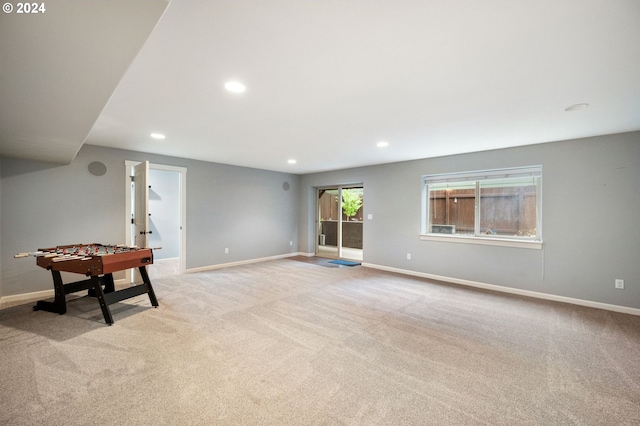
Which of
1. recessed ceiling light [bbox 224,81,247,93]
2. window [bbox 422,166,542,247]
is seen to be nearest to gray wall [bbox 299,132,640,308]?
window [bbox 422,166,542,247]

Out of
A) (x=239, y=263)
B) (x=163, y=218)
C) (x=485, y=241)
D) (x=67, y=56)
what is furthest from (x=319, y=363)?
(x=163, y=218)

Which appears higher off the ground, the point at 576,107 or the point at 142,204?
the point at 576,107

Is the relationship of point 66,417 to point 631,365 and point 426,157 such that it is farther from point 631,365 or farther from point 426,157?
point 426,157

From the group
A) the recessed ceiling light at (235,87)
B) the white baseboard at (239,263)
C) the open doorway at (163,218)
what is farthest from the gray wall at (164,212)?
the recessed ceiling light at (235,87)

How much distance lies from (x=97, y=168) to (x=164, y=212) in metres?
2.73

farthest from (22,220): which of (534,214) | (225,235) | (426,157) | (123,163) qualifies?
(534,214)

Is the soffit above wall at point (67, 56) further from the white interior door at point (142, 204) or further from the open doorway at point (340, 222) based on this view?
the open doorway at point (340, 222)

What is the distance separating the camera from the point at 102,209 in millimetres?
4355

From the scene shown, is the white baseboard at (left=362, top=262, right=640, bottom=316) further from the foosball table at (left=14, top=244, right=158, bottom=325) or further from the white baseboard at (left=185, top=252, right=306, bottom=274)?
the foosball table at (left=14, top=244, right=158, bottom=325)

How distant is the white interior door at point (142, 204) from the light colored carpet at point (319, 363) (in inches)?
36.8

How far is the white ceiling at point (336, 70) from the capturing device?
54.4 inches

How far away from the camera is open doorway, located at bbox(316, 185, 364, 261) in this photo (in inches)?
281

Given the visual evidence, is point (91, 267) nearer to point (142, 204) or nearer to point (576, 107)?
point (142, 204)

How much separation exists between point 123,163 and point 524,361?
5989mm
